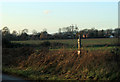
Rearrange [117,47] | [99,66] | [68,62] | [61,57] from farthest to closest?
1. [61,57]
2. [68,62]
3. [117,47]
4. [99,66]

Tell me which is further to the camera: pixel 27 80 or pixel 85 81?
pixel 27 80

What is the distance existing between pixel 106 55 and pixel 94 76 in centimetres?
212

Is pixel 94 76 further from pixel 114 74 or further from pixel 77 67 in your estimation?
pixel 77 67

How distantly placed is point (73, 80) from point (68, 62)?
2575 mm

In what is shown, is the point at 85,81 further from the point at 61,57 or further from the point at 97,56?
the point at 61,57

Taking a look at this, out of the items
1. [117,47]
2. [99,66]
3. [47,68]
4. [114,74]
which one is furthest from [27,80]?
[117,47]

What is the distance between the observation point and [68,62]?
11586mm

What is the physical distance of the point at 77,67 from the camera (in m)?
10.6

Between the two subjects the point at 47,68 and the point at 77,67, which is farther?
the point at 47,68

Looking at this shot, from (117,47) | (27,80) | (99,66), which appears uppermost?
(117,47)

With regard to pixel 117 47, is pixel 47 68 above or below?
below

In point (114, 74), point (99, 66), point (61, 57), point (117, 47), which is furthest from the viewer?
point (61, 57)

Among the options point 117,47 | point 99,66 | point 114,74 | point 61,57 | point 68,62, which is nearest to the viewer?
point 114,74

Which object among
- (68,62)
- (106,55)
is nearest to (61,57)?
(68,62)
